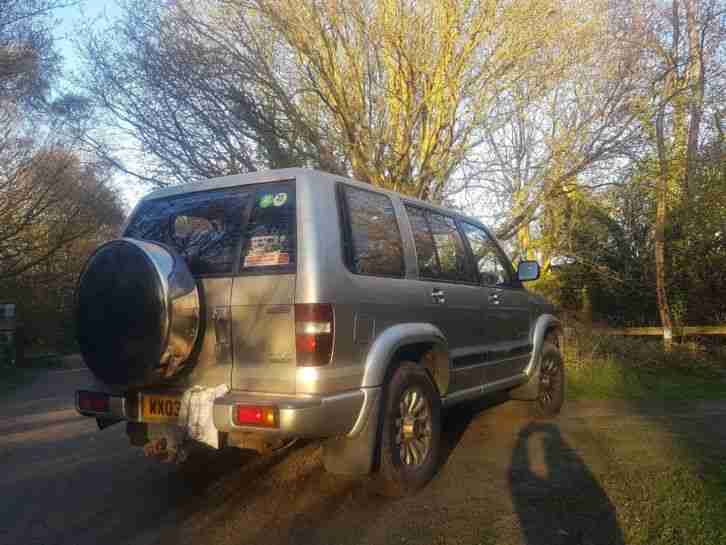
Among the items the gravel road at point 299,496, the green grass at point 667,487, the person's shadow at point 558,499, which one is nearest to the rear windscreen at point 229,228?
the gravel road at point 299,496

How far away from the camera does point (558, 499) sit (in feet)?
12.9

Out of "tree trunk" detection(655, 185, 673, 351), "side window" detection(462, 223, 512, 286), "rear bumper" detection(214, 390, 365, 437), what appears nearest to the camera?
"rear bumper" detection(214, 390, 365, 437)

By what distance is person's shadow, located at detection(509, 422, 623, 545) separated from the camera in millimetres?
3385

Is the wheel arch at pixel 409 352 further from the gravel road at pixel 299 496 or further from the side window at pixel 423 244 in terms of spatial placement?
the gravel road at pixel 299 496

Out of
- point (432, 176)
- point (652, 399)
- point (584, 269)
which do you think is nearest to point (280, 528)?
point (652, 399)

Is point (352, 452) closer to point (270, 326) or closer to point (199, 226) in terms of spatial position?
point (270, 326)

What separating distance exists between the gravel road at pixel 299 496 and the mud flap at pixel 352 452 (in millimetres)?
316

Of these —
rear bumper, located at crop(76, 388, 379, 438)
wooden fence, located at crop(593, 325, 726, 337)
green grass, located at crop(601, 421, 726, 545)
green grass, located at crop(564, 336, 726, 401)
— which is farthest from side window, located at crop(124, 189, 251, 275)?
wooden fence, located at crop(593, 325, 726, 337)

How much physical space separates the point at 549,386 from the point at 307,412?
3.92m

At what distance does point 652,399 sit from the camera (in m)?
7.81

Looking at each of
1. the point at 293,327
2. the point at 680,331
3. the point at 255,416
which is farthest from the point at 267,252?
the point at 680,331

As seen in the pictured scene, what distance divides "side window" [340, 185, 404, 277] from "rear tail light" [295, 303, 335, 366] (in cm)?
47

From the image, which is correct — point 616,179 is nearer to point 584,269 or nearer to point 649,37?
point 649,37

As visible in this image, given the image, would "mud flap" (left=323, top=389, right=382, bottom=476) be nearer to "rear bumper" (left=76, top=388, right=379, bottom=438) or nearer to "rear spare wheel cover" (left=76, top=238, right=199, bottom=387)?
"rear bumper" (left=76, top=388, right=379, bottom=438)
